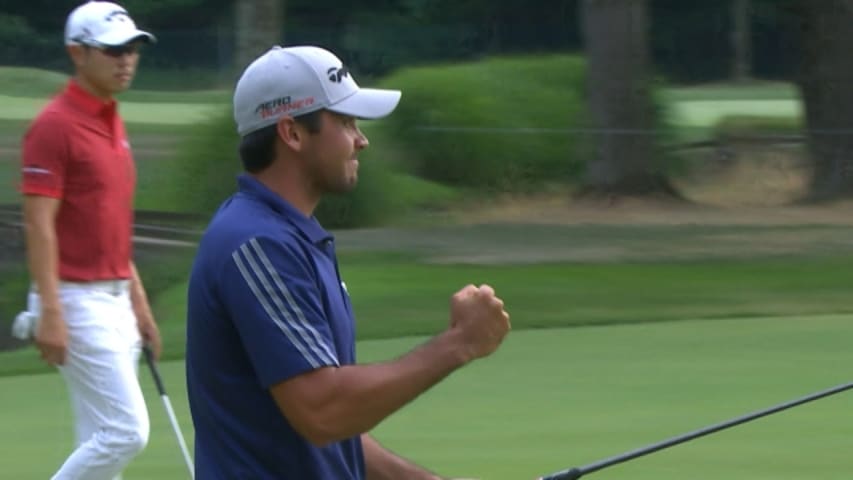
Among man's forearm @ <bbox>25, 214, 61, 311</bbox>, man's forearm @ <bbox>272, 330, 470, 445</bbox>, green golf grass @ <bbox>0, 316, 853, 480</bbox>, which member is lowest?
green golf grass @ <bbox>0, 316, 853, 480</bbox>

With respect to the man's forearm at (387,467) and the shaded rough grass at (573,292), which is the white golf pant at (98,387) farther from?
the shaded rough grass at (573,292)

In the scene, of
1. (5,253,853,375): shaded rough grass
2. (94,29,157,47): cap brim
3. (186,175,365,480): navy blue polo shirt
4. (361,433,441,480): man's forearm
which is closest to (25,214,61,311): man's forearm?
(94,29,157,47): cap brim

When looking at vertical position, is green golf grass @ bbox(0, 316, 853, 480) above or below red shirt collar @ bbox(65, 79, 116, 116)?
below

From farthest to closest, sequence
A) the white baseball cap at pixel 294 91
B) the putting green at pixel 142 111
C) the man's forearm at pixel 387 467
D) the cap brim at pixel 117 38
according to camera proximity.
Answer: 1. the putting green at pixel 142 111
2. the cap brim at pixel 117 38
3. the man's forearm at pixel 387 467
4. the white baseball cap at pixel 294 91

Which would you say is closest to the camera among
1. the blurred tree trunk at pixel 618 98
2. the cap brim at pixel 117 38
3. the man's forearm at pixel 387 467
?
the man's forearm at pixel 387 467

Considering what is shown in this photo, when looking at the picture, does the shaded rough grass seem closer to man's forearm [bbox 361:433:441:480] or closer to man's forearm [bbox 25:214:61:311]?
man's forearm [bbox 25:214:61:311]

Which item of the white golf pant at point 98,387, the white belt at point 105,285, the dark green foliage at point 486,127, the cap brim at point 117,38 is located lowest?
the dark green foliage at point 486,127

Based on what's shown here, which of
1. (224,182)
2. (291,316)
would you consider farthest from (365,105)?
(224,182)

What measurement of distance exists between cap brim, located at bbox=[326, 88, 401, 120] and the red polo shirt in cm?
252

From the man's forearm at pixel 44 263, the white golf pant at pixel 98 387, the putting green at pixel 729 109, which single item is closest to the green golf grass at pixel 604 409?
the white golf pant at pixel 98 387

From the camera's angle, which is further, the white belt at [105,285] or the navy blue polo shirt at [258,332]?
the white belt at [105,285]

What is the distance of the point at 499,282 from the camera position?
14.5m

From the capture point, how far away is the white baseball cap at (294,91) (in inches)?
145

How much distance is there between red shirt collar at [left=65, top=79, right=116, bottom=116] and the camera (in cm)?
625
